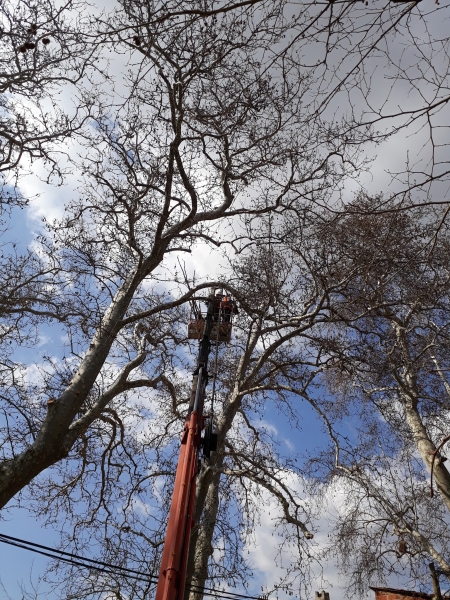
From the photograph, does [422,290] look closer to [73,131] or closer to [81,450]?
[73,131]

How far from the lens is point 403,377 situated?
888 cm

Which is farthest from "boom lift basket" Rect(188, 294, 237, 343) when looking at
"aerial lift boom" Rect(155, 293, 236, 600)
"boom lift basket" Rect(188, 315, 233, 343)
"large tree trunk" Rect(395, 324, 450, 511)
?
"large tree trunk" Rect(395, 324, 450, 511)

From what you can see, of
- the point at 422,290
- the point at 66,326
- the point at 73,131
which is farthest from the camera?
the point at 66,326

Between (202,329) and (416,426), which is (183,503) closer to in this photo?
(202,329)

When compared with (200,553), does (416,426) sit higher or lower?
higher

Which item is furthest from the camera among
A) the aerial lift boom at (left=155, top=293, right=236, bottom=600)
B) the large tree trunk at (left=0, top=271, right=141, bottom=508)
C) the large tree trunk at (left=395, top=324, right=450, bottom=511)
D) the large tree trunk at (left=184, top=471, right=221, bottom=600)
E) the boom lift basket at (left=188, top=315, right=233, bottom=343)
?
the boom lift basket at (left=188, top=315, right=233, bottom=343)

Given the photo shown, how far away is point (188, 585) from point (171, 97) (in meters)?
6.86

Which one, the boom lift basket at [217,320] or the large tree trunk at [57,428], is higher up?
the boom lift basket at [217,320]

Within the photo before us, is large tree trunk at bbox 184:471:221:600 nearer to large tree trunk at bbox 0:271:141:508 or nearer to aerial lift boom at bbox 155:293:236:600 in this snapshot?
aerial lift boom at bbox 155:293:236:600

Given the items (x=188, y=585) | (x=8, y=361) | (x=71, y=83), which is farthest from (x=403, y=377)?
(x=71, y=83)

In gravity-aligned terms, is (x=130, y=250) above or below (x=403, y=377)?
above

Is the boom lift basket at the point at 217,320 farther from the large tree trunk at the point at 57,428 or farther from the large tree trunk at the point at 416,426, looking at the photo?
the large tree trunk at the point at 416,426

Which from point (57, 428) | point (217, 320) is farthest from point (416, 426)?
point (57, 428)

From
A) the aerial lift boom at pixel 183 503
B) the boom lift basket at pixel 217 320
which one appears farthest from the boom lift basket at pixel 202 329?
the aerial lift boom at pixel 183 503
